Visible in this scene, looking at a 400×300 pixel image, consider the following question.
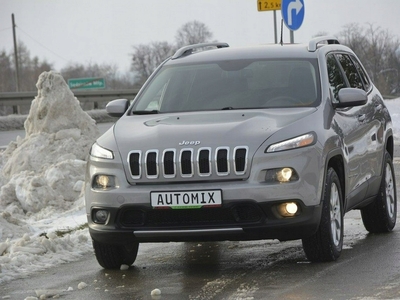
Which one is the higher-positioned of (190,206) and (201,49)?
(201,49)

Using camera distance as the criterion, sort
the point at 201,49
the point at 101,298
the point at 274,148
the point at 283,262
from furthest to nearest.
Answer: the point at 201,49 → the point at 283,262 → the point at 274,148 → the point at 101,298

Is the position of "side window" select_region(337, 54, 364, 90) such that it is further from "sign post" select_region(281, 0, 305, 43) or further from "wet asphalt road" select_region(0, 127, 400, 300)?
"sign post" select_region(281, 0, 305, 43)

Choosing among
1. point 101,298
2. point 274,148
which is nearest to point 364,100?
point 274,148

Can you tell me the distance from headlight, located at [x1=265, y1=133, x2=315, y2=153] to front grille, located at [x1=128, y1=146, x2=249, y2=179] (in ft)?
0.65

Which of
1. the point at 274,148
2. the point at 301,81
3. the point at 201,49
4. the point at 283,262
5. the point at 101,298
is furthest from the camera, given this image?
the point at 201,49

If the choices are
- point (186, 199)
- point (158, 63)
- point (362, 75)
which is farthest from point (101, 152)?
point (158, 63)

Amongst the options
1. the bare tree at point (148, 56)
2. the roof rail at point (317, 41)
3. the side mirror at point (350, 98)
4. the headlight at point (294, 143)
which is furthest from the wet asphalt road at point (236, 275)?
the bare tree at point (148, 56)

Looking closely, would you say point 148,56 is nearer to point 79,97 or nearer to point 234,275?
point 79,97

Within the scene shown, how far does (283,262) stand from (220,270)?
20.0 inches

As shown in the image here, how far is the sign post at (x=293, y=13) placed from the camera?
2006 centimetres

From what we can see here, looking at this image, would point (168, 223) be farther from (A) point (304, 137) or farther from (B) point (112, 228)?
(A) point (304, 137)

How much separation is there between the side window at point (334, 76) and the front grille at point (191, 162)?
1.55 m

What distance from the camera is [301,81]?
358 inches

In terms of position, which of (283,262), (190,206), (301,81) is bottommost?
(283,262)
